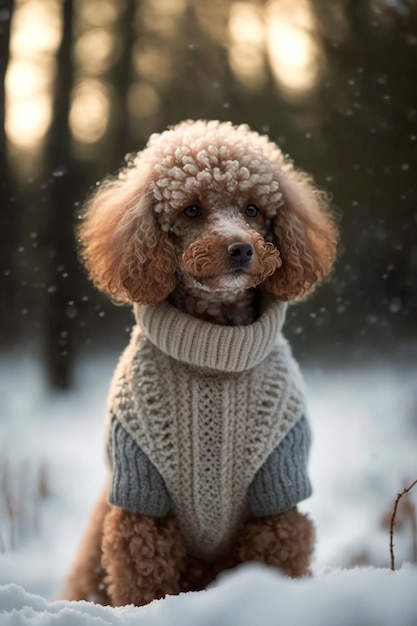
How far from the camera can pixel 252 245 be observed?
1270 mm

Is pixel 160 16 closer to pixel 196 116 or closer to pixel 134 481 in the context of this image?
pixel 196 116

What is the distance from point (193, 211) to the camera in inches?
54.1

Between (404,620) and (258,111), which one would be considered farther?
(258,111)

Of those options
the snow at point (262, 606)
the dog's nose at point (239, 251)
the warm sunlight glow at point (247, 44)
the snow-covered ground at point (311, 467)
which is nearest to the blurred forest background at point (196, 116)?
the warm sunlight glow at point (247, 44)

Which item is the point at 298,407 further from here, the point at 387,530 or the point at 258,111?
the point at 258,111

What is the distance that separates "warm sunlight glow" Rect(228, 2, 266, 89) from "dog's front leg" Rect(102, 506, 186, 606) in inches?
52.7

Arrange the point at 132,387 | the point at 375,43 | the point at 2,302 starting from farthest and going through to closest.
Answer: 1. the point at 2,302
2. the point at 375,43
3. the point at 132,387

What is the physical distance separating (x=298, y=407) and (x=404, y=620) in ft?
1.64

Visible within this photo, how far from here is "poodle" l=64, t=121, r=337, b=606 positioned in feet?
4.52

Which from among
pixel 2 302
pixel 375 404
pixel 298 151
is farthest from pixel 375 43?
pixel 2 302

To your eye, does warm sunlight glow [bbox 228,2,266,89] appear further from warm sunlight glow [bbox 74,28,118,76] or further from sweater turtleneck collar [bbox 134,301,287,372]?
sweater turtleneck collar [bbox 134,301,287,372]

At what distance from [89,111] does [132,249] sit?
3.77ft

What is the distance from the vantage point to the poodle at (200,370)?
1.38 metres

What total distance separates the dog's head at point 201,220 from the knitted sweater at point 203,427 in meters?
0.08
